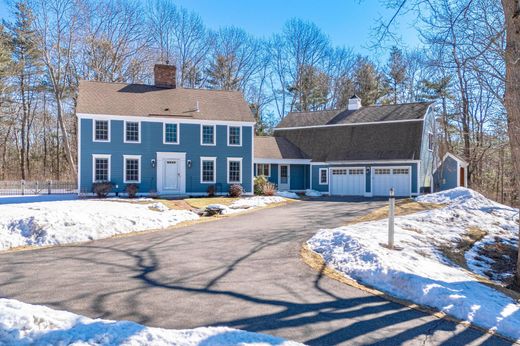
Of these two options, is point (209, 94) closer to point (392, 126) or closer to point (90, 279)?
point (392, 126)

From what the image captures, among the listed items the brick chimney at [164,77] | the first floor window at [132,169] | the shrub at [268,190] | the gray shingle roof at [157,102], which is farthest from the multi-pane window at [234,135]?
the first floor window at [132,169]

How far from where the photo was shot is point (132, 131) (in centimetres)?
2230

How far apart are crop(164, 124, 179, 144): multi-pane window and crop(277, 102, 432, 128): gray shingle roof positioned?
10996 mm

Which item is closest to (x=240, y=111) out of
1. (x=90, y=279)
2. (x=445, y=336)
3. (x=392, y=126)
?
(x=392, y=126)

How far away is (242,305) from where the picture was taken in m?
4.78

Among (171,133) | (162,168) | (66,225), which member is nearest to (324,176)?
(171,133)

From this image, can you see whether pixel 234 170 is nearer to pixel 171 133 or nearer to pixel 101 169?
pixel 171 133

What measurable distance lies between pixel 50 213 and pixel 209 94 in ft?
55.5

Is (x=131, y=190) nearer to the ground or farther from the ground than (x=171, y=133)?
nearer to the ground

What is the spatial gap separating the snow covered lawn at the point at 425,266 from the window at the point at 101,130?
16.3m

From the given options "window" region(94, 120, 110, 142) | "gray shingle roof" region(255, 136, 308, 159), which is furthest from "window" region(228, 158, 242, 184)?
"window" region(94, 120, 110, 142)

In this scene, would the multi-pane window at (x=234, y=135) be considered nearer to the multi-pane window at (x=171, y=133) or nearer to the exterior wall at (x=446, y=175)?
the multi-pane window at (x=171, y=133)

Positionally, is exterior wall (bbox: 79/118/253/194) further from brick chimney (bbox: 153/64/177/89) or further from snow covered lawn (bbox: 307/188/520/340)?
snow covered lawn (bbox: 307/188/520/340)

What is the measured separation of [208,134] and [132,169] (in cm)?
489
